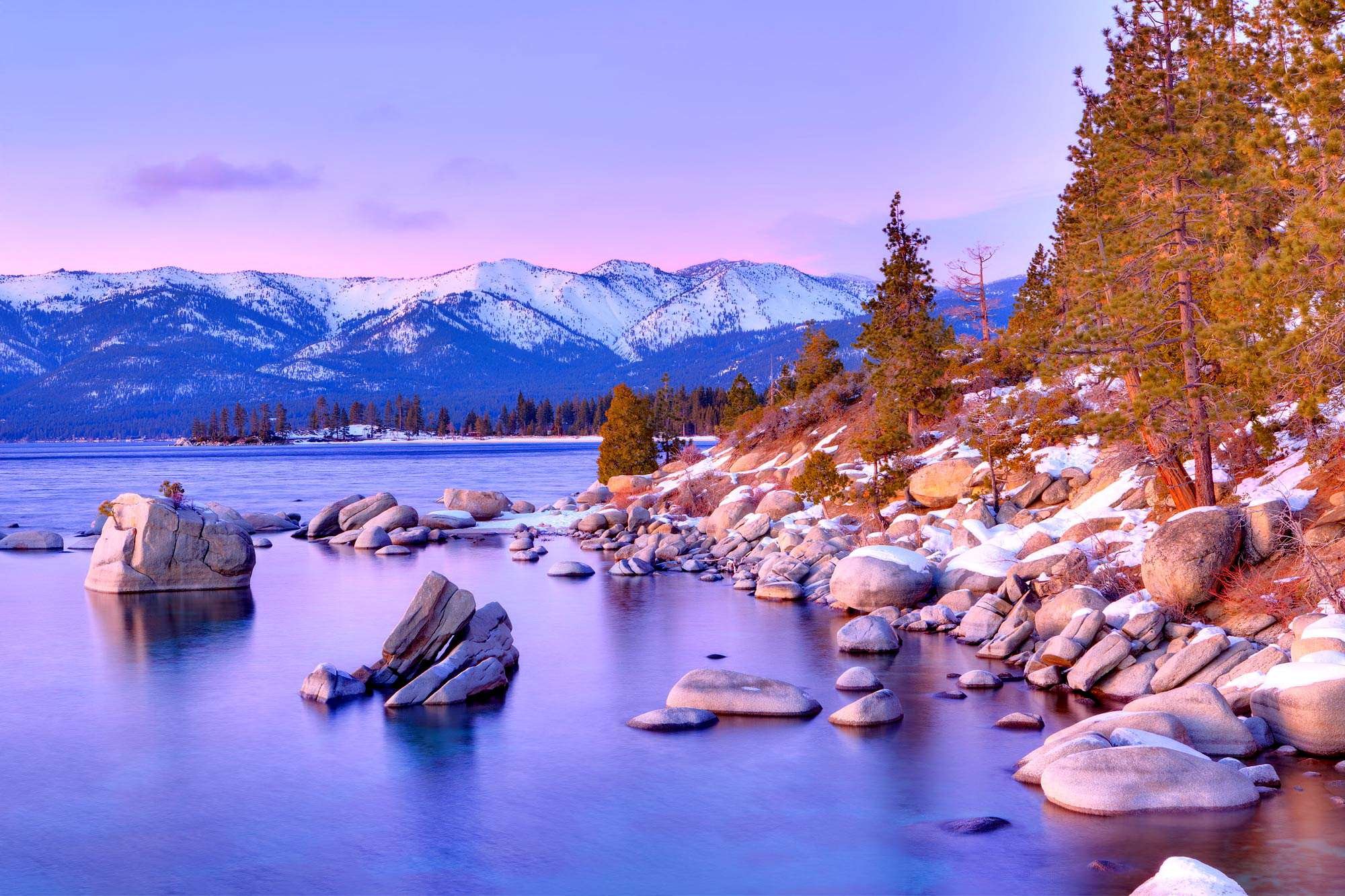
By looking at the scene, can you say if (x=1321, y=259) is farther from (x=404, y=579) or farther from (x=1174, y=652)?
(x=404, y=579)

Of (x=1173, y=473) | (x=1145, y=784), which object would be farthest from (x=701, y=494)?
(x=1145, y=784)

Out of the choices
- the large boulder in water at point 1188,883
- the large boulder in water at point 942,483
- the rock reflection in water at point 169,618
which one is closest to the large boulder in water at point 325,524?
the rock reflection in water at point 169,618

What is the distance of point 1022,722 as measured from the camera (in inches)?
709

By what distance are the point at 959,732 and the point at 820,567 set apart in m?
16.1

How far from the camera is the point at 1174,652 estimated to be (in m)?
19.5

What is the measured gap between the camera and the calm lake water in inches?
510

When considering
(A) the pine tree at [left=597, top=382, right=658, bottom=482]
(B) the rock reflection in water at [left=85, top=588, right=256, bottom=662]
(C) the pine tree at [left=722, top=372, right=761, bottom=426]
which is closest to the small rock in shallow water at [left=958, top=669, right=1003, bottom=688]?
(B) the rock reflection in water at [left=85, top=588, right=256, bottom=662]

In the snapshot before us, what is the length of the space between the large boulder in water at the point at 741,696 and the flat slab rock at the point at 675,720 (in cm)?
46

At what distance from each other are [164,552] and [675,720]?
2288cm

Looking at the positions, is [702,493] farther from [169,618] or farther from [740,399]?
[740,399]

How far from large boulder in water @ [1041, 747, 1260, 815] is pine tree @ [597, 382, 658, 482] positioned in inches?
2034

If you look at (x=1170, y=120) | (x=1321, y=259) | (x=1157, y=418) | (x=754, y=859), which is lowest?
(x=754, y=859)

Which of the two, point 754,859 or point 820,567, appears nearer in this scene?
point 754,859

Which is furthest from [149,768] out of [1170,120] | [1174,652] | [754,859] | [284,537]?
[284,537]
